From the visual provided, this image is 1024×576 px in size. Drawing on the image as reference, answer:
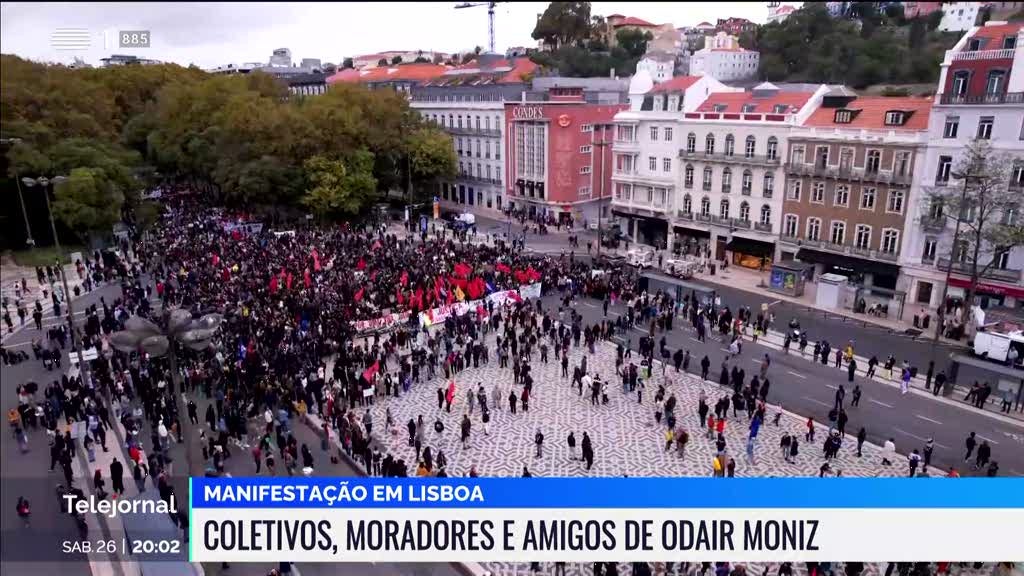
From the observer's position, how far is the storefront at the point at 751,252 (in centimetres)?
4003

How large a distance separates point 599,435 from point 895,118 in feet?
84.2

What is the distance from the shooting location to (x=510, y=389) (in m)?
23.7

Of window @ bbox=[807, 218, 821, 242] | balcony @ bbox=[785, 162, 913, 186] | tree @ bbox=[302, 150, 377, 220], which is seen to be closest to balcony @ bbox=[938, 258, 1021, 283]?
balcony @ bbox=[785, 162, 913, 186]

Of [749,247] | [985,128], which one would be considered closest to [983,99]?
[985,128]

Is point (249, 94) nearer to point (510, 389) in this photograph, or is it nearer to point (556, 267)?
point (556, 267)

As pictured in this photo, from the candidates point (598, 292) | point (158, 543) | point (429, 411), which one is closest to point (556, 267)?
point (598, 292)

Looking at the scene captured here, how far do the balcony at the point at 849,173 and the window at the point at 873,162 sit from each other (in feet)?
0.22

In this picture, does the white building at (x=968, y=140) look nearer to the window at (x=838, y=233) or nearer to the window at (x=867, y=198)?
the window at (x=867, y=198)

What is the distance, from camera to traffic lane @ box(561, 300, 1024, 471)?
20.4m

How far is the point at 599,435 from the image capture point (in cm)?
2048

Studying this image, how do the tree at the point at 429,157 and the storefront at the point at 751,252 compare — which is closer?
the storefront at the point at 751,252

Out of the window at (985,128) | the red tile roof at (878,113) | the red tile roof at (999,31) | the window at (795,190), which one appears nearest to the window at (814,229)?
the window at (795,190)

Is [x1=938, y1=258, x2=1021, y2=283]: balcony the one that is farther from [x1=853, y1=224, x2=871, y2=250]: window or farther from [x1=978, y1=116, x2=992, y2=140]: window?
[x1=978, y1=116, x2=992, y2=140]: window

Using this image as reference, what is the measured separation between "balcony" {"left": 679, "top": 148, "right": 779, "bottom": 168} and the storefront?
4.74m
